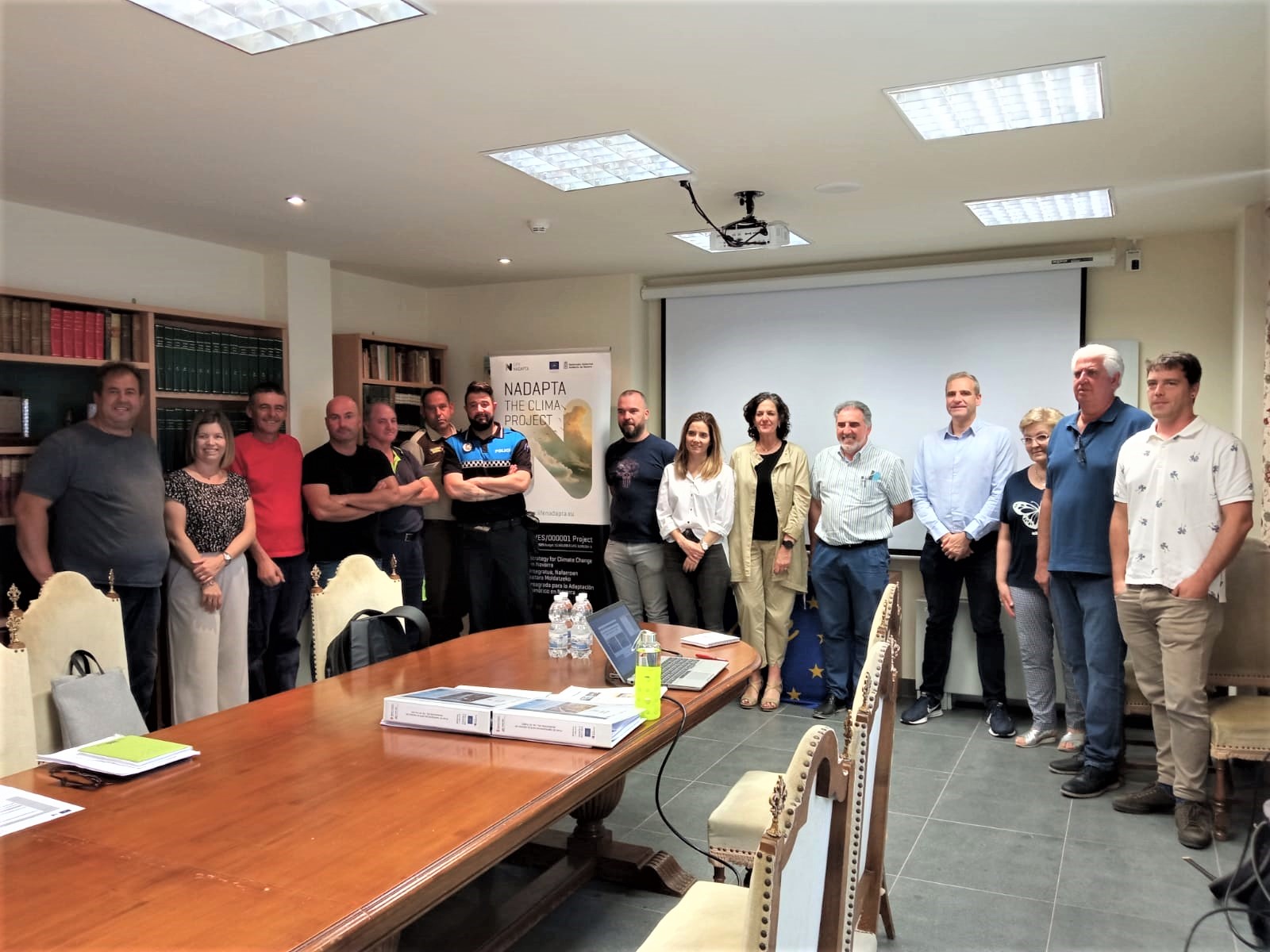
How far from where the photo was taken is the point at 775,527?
506cm

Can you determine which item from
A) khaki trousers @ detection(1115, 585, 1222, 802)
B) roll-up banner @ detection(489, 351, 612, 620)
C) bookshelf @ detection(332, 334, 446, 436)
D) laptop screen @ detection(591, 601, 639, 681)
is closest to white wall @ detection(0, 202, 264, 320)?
bookshelf @ detection(332, 334, 446, 436)

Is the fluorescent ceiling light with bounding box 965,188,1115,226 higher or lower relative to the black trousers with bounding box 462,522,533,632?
higher

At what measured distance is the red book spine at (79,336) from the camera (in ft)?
14.0

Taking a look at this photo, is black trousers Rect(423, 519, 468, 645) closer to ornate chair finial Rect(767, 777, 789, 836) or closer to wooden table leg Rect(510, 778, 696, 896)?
wooden table leg Rect(510, 778, 696, 896)

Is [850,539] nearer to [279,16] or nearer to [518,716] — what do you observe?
A: [518,716]

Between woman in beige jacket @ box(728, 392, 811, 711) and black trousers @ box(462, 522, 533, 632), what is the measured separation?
3.95 ft

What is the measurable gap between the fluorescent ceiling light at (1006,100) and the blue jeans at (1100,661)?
1.75 m

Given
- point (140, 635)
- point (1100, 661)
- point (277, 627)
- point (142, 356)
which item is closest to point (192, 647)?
point (140, 635)

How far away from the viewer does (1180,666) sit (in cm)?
324

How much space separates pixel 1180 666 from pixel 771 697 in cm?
221

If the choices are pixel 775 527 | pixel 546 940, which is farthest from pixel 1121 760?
pixel 546 940

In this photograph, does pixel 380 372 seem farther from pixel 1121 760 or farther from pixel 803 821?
pixel 803 821

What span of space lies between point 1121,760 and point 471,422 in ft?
12.0

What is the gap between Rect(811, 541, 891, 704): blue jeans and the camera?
4.79 metres
